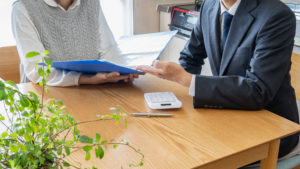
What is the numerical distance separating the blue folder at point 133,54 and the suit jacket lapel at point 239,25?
24 centimetres

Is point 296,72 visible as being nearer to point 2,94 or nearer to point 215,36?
point 215,36

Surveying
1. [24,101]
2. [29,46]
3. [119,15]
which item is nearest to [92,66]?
[29,46]

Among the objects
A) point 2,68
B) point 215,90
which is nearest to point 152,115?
point 215,90

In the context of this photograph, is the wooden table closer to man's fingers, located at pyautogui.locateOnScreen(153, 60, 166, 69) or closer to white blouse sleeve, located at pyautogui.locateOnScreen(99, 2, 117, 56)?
man's fingers, located at pyautogui.locateOnScreen(153, 60, 166, 69)

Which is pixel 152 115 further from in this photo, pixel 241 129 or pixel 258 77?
pixel 258 77

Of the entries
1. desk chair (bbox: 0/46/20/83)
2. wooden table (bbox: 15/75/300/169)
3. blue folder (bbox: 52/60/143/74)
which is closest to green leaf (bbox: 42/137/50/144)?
wooden table (bbox: 15/75/300/169)

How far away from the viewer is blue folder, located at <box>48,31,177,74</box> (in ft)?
4.07

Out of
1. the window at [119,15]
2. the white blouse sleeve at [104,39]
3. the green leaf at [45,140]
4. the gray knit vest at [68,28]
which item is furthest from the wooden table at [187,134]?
the window at [119,15]

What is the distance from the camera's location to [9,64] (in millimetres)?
1754

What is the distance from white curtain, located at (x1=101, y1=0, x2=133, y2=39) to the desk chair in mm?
1168

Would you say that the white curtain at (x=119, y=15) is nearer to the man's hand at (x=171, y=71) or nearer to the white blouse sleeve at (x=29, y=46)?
the white blouse sleeve at (x=29, y=46)

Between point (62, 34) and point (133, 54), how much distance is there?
45 centimetres

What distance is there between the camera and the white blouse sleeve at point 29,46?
1.36 meters

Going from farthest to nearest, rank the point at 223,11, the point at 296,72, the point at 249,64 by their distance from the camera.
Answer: the point at 296,72 → the point at 223,11 → the point at 249,64
